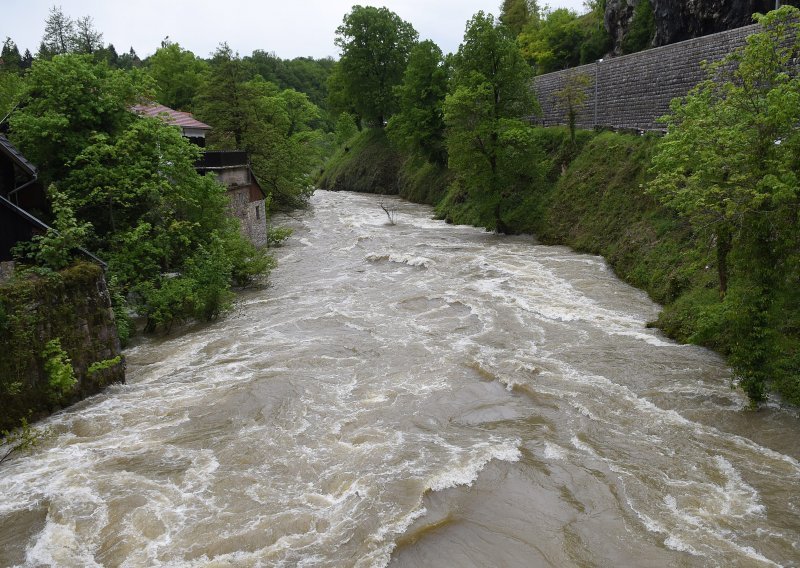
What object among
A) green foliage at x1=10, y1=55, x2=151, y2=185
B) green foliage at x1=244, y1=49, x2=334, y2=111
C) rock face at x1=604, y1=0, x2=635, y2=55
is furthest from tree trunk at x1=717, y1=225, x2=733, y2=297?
green foliage at x1=244, y1=49, x2=334, y2=111

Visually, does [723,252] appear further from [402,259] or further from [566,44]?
[566,44]

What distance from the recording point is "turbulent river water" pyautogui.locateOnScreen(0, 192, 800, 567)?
7.29 metres

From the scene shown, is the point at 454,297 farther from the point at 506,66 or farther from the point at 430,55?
the point at 430,55

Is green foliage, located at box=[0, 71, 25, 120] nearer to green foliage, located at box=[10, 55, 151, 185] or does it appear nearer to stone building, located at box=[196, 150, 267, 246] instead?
stone building, located at box=[196, 150, 267, 246]

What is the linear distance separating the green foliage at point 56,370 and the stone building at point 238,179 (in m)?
12.5

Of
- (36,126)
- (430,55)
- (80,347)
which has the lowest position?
(80,347)

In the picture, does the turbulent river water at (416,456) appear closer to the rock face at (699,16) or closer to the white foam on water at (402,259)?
the white foam on water at (402,259)

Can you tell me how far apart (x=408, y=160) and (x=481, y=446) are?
4270 cm

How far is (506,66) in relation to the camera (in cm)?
2906

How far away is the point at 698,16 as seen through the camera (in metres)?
31.7

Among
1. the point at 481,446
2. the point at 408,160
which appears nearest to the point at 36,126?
the point at 481,446

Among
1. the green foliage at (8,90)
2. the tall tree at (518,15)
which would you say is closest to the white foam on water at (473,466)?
the green foliage at (8,90)

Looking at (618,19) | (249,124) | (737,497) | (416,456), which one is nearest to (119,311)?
(416,456)

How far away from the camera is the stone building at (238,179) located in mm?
23656
